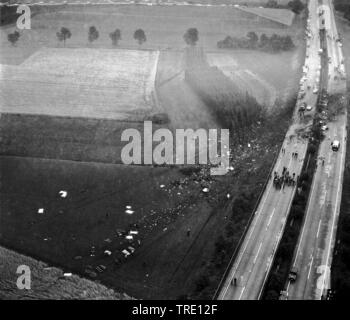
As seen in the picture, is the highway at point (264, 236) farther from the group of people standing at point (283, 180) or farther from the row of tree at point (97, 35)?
the row of tree at point (97, 35)

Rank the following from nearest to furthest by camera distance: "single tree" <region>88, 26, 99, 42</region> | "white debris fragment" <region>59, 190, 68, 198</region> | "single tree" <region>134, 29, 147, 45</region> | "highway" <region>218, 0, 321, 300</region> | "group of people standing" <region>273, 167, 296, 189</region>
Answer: "highway" <region>218, 0, 321, 300</region>, "white debris fragment" <region>59, 190, 68, 198</region>, "group of people standing" <region>273, 167, 296, 189</region>, "single tree" <region>88, 26, 99, 42</region>, "single tree" <region>134, 29, 147, 45</region>

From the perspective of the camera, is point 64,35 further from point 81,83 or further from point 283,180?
point 283,180

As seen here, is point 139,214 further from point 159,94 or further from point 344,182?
point 159,94

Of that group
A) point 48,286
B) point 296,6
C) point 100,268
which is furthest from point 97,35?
point 48,286

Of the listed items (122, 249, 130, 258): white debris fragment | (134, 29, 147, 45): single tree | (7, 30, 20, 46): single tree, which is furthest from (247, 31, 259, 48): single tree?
(122, 249, 130, 258): white debris fragment

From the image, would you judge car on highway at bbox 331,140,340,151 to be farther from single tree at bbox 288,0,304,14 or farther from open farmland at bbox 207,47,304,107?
single tree at bbox 288,0,304,14

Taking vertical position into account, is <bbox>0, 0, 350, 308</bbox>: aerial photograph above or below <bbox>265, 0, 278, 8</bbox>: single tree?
below

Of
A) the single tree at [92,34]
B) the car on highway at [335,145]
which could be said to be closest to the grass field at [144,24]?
the single tree at [92,34]
